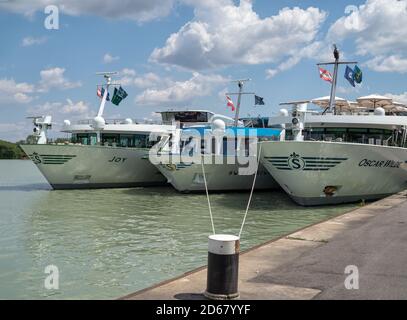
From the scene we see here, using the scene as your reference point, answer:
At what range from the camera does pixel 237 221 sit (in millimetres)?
16453

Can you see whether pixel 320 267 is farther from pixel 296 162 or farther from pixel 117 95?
pixel 117 95

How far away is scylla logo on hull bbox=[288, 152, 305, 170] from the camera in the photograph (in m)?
18.8

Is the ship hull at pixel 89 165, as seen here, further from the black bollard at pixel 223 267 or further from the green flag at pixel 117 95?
the black bollard at pixel 223 267

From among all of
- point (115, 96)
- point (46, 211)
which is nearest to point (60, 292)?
point (46, 211)

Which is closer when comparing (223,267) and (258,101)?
(223,267)

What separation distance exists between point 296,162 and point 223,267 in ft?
43.9

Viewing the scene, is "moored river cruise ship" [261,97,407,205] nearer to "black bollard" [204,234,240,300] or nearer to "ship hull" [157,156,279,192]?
"ship hull" [157,156,279,192]

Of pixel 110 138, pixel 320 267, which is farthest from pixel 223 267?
pixel 110 138

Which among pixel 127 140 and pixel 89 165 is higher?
pixel 127 140

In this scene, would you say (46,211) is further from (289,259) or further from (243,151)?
(289,259)

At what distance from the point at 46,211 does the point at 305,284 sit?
14.1m

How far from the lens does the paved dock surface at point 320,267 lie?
635 centimetres

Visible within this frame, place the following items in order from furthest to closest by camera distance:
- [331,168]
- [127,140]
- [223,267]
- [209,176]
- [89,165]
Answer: [127,140], [89,165], [209,176], [331,168], [223,267]

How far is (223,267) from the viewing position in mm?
6035
